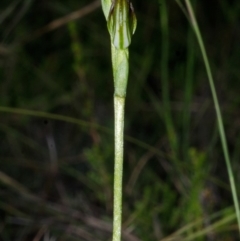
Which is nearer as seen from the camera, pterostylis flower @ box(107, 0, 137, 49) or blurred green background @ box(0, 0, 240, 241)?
pterostylis flower @ box(107, 0, 137, 49)

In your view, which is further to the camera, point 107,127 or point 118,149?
point 107,127

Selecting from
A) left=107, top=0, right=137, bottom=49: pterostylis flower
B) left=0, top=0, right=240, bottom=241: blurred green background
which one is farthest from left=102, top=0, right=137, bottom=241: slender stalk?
left=0, top=0, right=240, bottom=241: blurred green background

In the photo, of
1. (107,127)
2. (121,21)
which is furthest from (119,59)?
(107,127)

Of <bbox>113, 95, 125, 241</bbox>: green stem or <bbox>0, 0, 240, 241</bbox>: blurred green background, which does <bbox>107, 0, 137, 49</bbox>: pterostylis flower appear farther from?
<bbox>0, 0, 240, 241</bbox>: blurred green background

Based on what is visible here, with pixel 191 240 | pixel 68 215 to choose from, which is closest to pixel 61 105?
pixel 68 215

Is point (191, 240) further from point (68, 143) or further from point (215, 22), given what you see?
point (215, 22)

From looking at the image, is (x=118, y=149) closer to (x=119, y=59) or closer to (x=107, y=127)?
(x=119, y=59)
